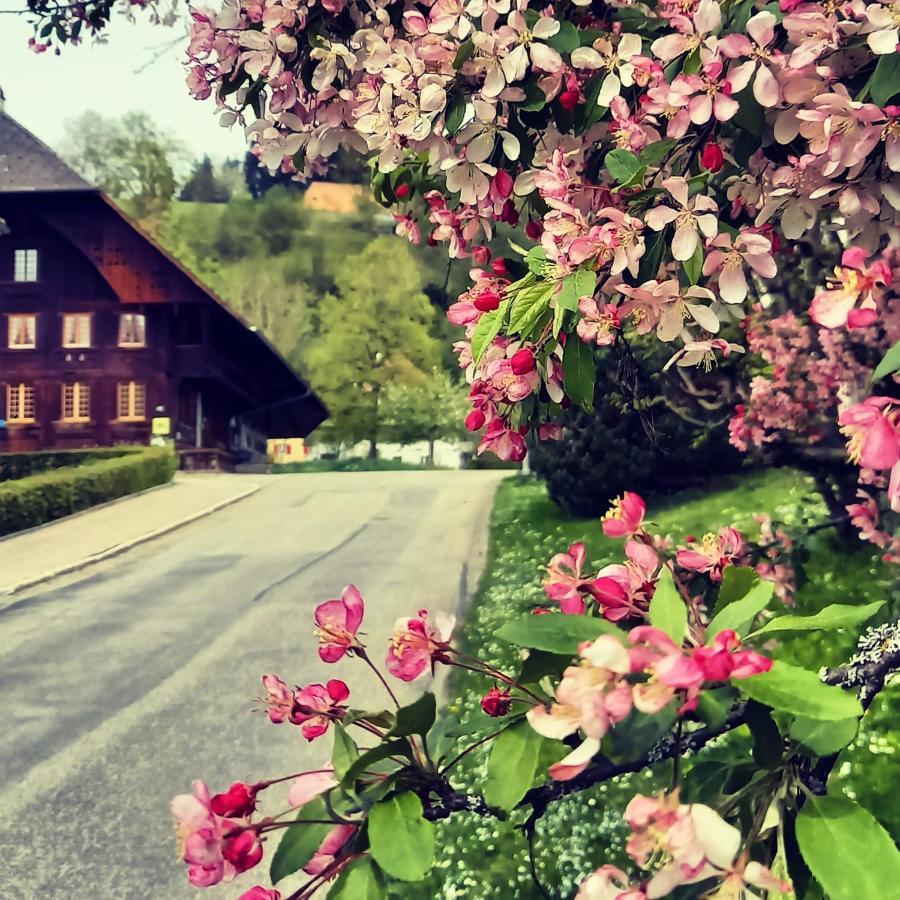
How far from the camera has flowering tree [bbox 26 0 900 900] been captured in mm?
911

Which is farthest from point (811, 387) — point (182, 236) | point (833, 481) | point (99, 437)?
point (99, 437)

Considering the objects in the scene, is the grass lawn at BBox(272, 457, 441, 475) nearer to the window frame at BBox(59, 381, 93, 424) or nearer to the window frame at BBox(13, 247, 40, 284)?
the window frame at BBox(59, 381, 93, 424)

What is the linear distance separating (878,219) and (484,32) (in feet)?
2.37

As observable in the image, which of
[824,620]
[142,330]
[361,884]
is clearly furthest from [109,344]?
[824,620]

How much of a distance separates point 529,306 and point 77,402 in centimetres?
899

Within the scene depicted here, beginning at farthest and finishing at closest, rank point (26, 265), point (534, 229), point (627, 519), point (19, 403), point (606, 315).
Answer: point (26, 265)
point (19, 403)
point (534, 229)
point (606, 315)
point (627, 519)

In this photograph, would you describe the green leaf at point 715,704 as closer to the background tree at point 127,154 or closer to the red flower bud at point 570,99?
the red flower bud at point 570,99

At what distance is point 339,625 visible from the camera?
49.2 inches

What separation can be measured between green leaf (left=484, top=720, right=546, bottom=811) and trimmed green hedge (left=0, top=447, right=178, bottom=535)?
8.24m

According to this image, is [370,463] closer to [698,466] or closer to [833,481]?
[698,466]

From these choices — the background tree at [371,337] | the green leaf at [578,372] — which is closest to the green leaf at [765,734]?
the green leaf at [578,372]

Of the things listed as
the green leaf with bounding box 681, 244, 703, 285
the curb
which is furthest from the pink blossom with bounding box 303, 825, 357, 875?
the curb

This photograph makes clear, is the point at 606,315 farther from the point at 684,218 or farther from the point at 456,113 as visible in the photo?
the point at 456,113

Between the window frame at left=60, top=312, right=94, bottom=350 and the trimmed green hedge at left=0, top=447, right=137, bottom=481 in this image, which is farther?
the window frame at left=60, top=312, right=94, bottom=350
